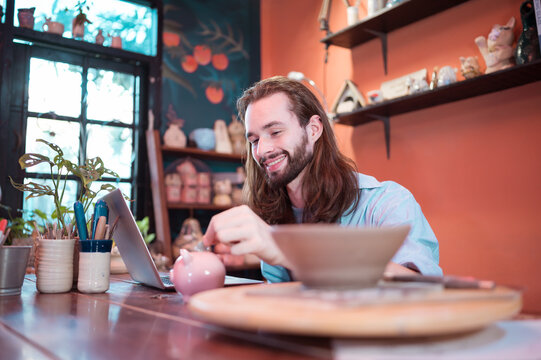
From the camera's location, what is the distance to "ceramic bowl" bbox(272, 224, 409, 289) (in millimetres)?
529

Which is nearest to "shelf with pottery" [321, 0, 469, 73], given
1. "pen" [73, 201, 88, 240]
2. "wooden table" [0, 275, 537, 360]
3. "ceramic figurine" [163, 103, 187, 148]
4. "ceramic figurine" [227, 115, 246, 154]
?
"ceramic figurine" [227, 115, 246, 154]

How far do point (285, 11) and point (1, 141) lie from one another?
2470mm

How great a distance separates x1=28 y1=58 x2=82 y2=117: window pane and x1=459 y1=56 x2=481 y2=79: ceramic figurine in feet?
8.31

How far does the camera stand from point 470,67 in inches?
86.0

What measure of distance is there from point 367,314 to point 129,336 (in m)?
0.33

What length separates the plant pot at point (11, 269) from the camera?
1.03 meters

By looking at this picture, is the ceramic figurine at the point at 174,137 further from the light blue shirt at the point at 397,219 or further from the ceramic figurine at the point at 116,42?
the light blue shirt at the point at 397,219

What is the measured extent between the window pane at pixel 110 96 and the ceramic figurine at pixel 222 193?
827mm

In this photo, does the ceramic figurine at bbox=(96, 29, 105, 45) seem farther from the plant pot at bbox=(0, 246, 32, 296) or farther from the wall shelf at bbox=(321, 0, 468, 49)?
the plant pot at bbox=(0, 246, 32, 296)

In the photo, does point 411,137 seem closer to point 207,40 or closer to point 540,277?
point 540,277

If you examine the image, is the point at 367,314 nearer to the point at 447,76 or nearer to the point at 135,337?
the point at 135,337

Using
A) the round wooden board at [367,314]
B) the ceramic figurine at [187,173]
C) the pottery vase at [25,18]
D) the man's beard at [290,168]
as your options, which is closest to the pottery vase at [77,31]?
the pottery vase at [25,18]

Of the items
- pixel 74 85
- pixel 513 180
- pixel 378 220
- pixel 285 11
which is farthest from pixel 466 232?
pixel 74 85

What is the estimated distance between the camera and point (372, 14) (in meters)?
2.70
